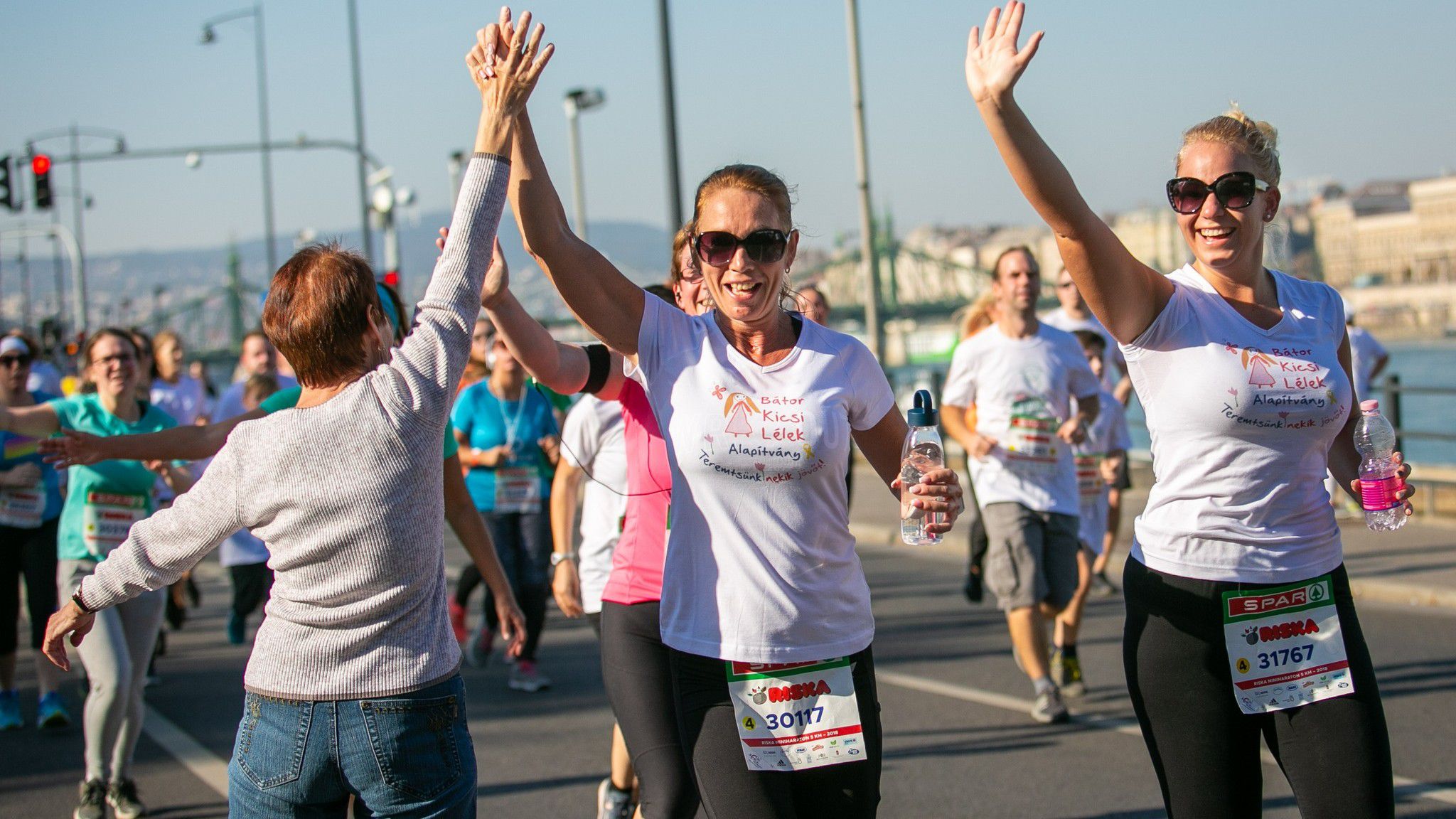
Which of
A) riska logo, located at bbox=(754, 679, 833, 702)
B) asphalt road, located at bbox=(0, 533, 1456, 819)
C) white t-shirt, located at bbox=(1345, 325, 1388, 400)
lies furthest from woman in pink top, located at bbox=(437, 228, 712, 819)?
white t-shirt, located at bbox=(1345, 325, 1388, 400)

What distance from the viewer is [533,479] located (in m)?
7.57

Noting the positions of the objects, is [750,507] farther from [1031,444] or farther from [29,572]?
[29,572]

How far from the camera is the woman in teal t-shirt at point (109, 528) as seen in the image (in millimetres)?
5105

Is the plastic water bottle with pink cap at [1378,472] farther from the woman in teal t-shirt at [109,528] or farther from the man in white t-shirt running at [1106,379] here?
the man in white t-shirt running at [1106,379]

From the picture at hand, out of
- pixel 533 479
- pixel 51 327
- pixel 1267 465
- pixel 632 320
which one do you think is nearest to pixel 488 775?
pixel 533 479

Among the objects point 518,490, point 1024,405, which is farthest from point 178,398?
point 1024,405

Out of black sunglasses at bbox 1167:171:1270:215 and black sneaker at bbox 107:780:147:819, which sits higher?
black sunglasses at bbox 1167:171:1270:215

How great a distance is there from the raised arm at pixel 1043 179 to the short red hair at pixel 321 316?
1245 mm

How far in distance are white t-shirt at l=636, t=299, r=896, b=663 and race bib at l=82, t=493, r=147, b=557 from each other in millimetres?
3615

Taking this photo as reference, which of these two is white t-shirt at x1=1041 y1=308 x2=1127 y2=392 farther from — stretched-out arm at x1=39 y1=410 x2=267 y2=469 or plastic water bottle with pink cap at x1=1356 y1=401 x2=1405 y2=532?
stretched-out arm at x1=39 y1=410 x2=267 y2=469

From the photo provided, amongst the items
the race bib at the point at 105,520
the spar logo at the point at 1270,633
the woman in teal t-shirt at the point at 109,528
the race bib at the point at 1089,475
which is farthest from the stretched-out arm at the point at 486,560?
the race bib at the point at 1089,475

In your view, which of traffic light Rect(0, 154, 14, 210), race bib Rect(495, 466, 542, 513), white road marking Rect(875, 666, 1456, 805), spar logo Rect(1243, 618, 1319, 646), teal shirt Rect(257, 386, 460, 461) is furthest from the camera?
traffic light Rect(0, 154, 14, 210)

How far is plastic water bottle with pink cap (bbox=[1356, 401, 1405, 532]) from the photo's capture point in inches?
129

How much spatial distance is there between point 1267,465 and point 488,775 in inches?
146
